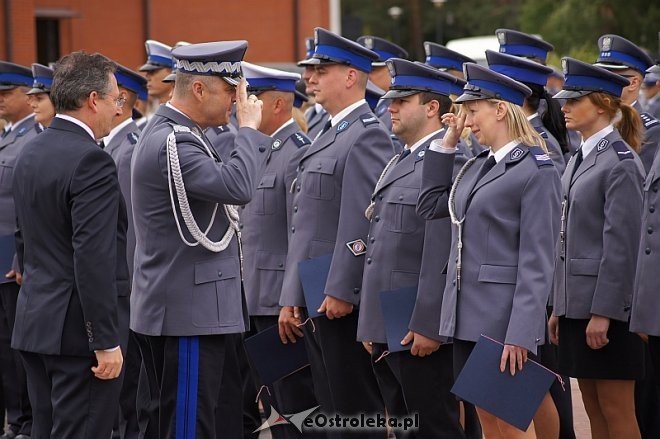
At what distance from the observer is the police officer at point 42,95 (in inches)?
333

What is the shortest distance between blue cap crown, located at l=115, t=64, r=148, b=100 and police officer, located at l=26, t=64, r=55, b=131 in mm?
577

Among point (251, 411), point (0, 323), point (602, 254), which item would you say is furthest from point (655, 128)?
point (0, 323)

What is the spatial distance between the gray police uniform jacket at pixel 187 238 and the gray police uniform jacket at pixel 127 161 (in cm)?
169

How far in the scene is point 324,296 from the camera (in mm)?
6465

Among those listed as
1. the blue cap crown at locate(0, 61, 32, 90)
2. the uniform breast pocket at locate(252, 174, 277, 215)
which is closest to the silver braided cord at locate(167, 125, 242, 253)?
the uniform breast pocket at locate(252, 174, 277, 215)

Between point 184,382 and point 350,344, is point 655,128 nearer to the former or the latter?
point 350,344

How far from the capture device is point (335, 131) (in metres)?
Result: 6.63

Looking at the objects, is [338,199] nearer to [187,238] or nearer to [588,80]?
[187,238]

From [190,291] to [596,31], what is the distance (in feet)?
107

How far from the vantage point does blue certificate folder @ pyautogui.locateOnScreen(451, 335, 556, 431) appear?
5.25 meters

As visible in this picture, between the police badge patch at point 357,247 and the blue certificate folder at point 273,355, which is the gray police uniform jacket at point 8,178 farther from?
the police badge patch at point 357,247

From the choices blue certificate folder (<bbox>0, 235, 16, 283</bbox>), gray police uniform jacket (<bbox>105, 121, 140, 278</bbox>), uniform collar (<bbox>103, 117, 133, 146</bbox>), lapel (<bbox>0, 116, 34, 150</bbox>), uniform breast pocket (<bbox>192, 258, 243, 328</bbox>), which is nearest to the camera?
uniform breast pocket (<bbox>192, 258, 243, 328</bbox>)

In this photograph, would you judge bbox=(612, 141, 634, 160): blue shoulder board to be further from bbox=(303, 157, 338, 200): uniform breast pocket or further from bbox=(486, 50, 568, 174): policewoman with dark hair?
bbox=(303, 157, 338, 200): uniform breast pocket

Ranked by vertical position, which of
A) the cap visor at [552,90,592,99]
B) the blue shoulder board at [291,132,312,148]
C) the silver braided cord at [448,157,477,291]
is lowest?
the silver braided cord at [448,157,477,291]
